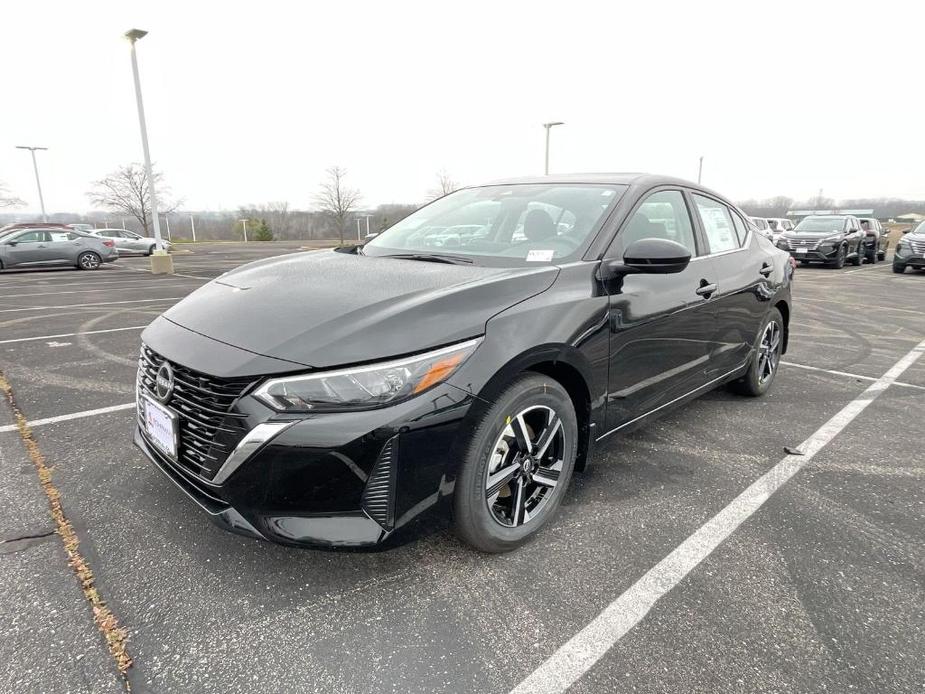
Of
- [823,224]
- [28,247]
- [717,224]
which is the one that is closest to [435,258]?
[717,224]

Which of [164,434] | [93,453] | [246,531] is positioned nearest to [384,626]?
[246,531]

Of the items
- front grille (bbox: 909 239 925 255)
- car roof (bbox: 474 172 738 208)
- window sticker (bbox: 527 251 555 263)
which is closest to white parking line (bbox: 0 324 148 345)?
car roof (bbox: 474 172 738 208)

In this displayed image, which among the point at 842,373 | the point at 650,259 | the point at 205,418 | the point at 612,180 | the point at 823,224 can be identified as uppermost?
the point at 612,180

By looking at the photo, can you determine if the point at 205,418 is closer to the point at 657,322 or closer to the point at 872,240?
the point at 657,322

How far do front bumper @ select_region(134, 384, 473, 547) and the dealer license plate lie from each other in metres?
0.27

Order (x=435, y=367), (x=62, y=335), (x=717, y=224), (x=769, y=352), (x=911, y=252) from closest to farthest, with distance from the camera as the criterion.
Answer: (x=435, y=367) → (x=717, y=224) → (x=769, y=352) → (x=62, y=335) → (x=911, y=252)

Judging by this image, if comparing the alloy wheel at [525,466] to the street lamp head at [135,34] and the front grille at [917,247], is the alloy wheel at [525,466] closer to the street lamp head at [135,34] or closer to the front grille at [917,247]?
the front grille at [917,247]

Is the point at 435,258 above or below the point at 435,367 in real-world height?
above

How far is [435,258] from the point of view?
2920mm

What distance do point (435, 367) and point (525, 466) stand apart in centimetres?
68

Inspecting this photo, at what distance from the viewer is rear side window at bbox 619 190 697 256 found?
2.96 m

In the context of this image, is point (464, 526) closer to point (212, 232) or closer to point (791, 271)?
point (791, 271)

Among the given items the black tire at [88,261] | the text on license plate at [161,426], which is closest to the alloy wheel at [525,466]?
the text on license plate at [161,426]

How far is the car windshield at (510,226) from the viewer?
2.82m
